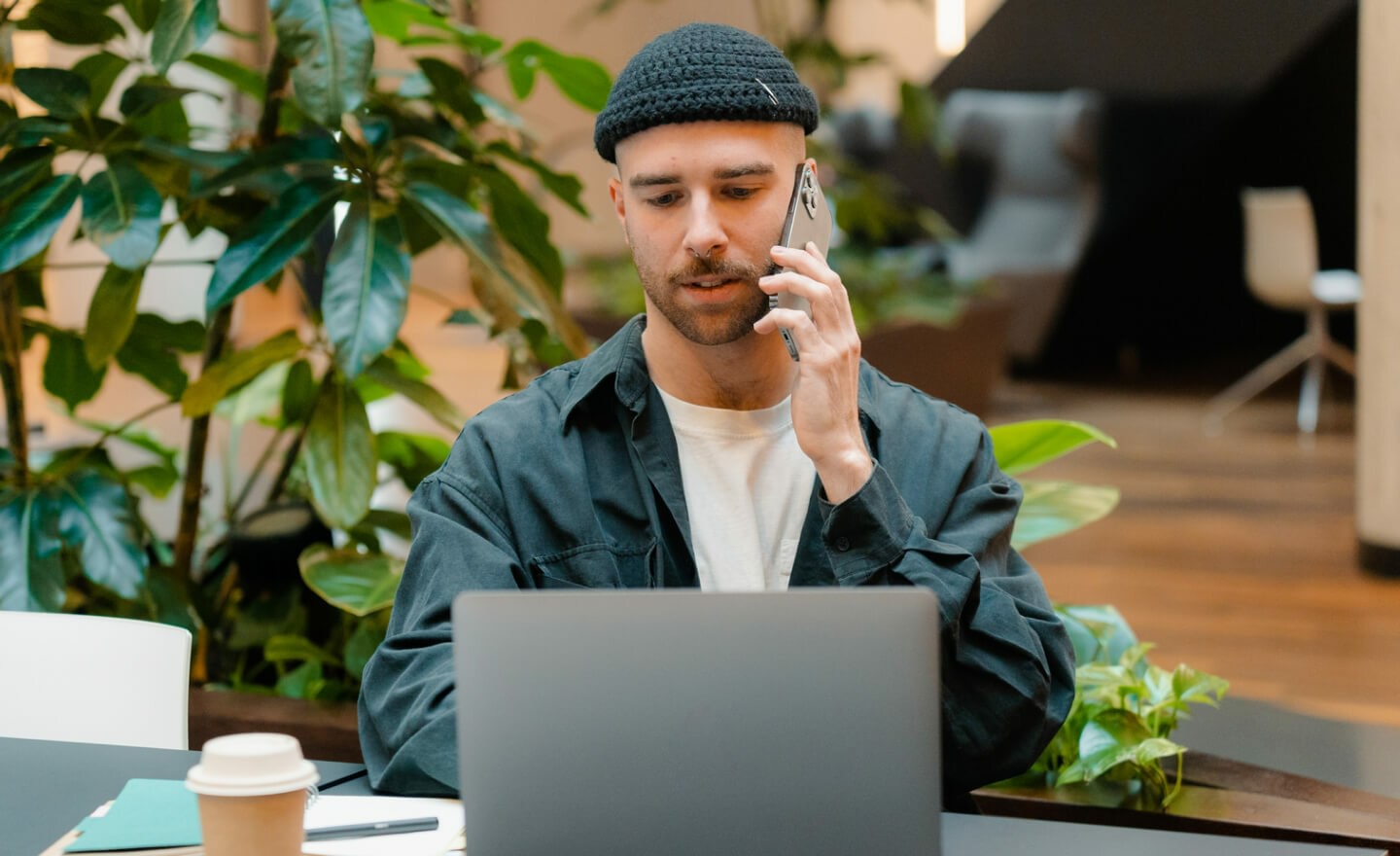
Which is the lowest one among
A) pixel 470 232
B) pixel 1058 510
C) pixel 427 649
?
pixel 427 649

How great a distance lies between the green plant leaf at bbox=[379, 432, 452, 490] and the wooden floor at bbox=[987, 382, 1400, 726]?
1.86 meters

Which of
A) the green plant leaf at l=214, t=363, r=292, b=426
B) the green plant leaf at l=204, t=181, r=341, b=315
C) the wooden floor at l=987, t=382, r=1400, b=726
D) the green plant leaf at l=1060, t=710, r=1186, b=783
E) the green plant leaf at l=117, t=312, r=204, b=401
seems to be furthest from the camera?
the wooden floor at l=987, t=382, r=1400, b=726

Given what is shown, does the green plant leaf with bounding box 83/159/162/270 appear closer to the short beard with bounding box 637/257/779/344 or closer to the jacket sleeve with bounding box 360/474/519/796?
the jacket sleeve with bounding box 360/474/519/796

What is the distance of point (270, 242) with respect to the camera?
2.24 meters

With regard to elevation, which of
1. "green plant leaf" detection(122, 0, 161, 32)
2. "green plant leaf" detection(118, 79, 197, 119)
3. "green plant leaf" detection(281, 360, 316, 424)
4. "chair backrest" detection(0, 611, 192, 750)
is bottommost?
"chair backrest" detection(0, 611, 192, 750)

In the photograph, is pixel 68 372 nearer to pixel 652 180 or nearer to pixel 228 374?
pixel 228 374

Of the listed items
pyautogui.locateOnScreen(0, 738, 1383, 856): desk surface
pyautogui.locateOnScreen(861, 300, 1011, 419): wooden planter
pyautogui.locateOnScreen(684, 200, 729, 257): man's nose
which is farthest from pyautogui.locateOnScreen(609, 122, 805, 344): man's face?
pyautogui.locateOnScreen(861, 300, 1011, 419): wooden planter

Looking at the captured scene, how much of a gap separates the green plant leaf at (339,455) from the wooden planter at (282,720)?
11.0 inches

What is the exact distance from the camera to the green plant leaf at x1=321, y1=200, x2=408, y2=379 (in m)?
2.17

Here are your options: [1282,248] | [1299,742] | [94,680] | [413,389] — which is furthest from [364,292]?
[1282,248]

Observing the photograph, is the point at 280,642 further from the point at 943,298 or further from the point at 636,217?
the point at 943,298

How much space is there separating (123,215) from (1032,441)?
1.35 metres

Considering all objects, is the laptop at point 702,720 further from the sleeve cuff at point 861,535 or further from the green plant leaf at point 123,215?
the green plant leaf at point 123,215

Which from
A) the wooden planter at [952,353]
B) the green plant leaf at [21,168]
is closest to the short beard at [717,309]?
the green plant leaf at [21,168]
